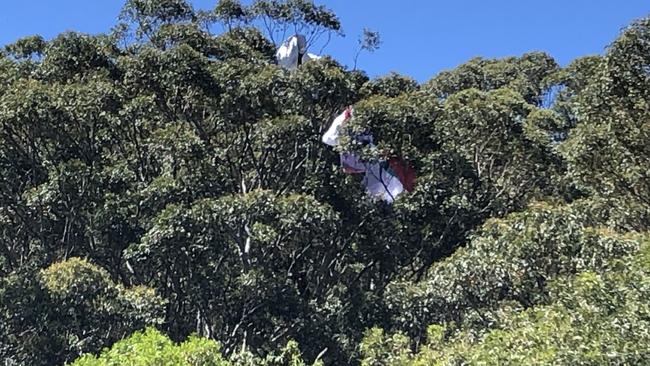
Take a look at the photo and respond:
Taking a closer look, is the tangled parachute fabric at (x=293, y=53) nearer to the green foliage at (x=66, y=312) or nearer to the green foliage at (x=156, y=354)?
the green foliage at (x=66, y=312)

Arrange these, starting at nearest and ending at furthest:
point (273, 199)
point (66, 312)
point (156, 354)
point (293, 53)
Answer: point (156, 354)
point (66, 312)
point (273, 199)
point (293, 53)

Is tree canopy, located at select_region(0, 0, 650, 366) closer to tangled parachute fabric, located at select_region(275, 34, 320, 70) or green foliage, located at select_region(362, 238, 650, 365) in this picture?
tangled parachute fabric, located at select_region(275, 34, 320, 70)

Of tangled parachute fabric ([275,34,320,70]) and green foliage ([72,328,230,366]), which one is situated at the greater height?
tangled parachute fabric ([275,34,320,70])

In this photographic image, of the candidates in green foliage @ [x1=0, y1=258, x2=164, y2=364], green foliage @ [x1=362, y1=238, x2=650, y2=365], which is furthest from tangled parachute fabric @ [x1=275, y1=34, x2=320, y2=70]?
green foliage @ [x1=362, y1=238, x2=650, y2=365]

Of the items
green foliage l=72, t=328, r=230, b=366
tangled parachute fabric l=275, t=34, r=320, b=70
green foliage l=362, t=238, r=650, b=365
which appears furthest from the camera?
tangled parachute fabric l=275, t=34, r=320, b=70

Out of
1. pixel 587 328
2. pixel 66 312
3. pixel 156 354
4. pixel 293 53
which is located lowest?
pixel 156 354

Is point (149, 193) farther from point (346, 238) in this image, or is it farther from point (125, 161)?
point (346, 238)

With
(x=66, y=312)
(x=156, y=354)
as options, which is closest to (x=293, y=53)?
(x=66, y=312)

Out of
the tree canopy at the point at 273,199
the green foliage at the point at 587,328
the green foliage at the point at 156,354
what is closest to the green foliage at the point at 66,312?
the tree canopy at the point at 273,199

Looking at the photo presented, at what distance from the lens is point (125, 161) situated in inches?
536

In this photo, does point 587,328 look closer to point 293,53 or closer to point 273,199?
point 273,199

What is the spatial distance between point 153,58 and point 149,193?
2168 mm

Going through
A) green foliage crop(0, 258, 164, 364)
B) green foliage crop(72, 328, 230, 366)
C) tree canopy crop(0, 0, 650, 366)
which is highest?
tree canopy crop(0, 0, 650, 366)

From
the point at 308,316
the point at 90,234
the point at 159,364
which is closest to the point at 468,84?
the point at 308,316
